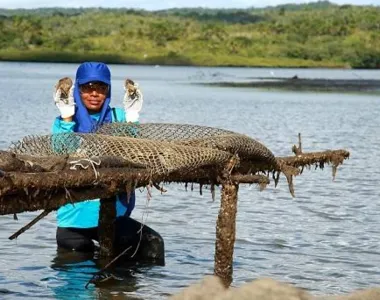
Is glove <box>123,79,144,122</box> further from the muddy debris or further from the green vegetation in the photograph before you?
the green vegetation

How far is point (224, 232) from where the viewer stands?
9797 mm

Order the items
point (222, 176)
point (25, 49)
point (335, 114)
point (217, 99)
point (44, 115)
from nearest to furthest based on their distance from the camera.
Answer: point (222, 176)
point (44, 115)
point (335, 114)
point (217, 99)
point (25, 49)

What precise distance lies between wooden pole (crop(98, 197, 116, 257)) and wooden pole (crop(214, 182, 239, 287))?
1063 mm

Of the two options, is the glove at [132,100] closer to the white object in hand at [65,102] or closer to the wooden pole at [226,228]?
the white object in hand at [65,102]

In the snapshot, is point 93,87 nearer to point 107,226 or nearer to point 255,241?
point 107,226

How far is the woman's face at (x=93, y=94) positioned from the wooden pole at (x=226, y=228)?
1.46 meters

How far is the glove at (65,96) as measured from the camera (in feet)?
31.2

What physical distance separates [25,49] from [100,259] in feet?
371

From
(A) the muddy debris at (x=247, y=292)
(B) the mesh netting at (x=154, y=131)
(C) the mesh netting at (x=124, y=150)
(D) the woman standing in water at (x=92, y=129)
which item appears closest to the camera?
(A) the muddy debris at (x=247, y=292)

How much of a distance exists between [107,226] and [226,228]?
124 centimetres

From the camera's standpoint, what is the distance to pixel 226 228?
9781 millimetres

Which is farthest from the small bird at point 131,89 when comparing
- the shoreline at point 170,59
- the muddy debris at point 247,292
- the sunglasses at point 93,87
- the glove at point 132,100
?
the shoreline at point 170,59

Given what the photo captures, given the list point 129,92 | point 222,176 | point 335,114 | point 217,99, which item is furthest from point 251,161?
point 217,99

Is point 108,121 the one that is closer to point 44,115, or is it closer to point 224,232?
point 224,232
